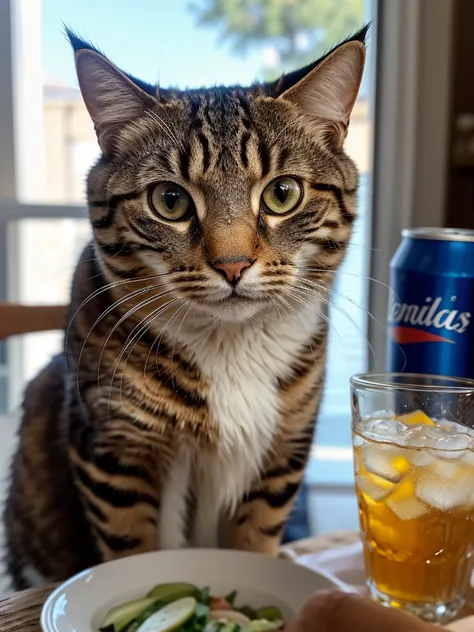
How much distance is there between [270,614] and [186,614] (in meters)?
0.08

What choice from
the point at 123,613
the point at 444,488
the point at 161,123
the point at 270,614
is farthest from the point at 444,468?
the point at 161,123

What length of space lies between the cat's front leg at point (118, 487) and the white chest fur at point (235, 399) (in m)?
0.03

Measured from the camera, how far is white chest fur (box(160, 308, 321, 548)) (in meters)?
0.75

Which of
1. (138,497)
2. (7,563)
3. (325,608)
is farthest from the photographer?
(7,563)

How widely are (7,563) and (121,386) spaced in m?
0.45

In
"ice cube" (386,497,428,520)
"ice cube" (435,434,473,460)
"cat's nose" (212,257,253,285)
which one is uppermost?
"cat's nose" (212,257,253,285)

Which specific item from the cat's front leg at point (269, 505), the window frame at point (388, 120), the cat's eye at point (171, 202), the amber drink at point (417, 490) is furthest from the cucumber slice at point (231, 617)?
the window frame at point (388, 120)

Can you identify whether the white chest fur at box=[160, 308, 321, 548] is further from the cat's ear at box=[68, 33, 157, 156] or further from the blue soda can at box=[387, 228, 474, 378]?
the cat's ear at box=[68, 33, 157, 156]

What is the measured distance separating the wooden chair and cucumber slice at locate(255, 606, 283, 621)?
2.36 ft

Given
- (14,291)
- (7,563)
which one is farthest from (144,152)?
(14,291)

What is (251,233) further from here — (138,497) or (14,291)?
(14,291)

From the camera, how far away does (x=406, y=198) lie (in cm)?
151

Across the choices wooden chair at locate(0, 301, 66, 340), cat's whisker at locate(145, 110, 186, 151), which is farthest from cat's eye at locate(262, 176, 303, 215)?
wooden chair at locate(0, 301, 66, 340)

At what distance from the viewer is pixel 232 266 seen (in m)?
0.64
